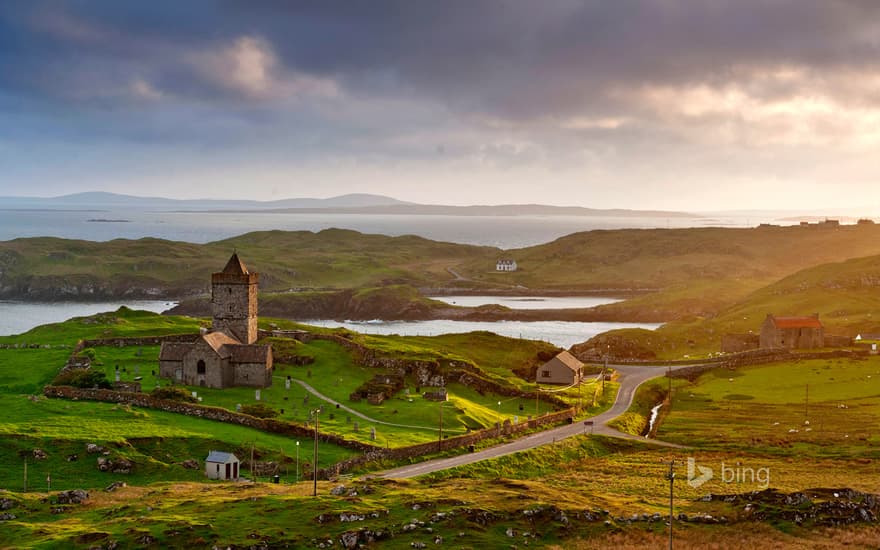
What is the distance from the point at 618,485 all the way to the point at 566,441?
49.2 ft

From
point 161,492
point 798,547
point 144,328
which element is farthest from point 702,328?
point 161,492

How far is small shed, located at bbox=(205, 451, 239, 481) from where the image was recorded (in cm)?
5416

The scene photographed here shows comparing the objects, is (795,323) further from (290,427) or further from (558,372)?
(290,427)

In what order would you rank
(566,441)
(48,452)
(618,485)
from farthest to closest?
(566,441)
(618,485)
(48,452)

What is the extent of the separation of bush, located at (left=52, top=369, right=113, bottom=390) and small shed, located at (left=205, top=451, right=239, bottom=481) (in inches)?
955

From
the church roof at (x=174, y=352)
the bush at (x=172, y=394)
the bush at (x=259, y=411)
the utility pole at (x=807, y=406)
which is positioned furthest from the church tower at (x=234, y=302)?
the utility pole at (x=807, y=406)

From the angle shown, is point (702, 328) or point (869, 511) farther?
point (702, 328)

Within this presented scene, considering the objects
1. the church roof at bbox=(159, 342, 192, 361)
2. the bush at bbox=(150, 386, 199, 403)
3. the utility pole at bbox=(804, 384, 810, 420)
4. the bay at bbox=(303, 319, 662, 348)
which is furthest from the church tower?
the bay at bbox=(303, 319, 662, 348)

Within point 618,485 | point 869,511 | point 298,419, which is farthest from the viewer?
point 298,419

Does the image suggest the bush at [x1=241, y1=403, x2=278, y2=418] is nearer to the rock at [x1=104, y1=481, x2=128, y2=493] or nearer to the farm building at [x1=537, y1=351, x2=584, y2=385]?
the rock at [x1=104, y1=481, x2=128, y2=493]

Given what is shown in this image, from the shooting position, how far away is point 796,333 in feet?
432

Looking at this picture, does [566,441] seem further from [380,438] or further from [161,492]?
[161,492]

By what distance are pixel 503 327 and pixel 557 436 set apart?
109107 mm

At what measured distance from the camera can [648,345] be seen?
144 metres
